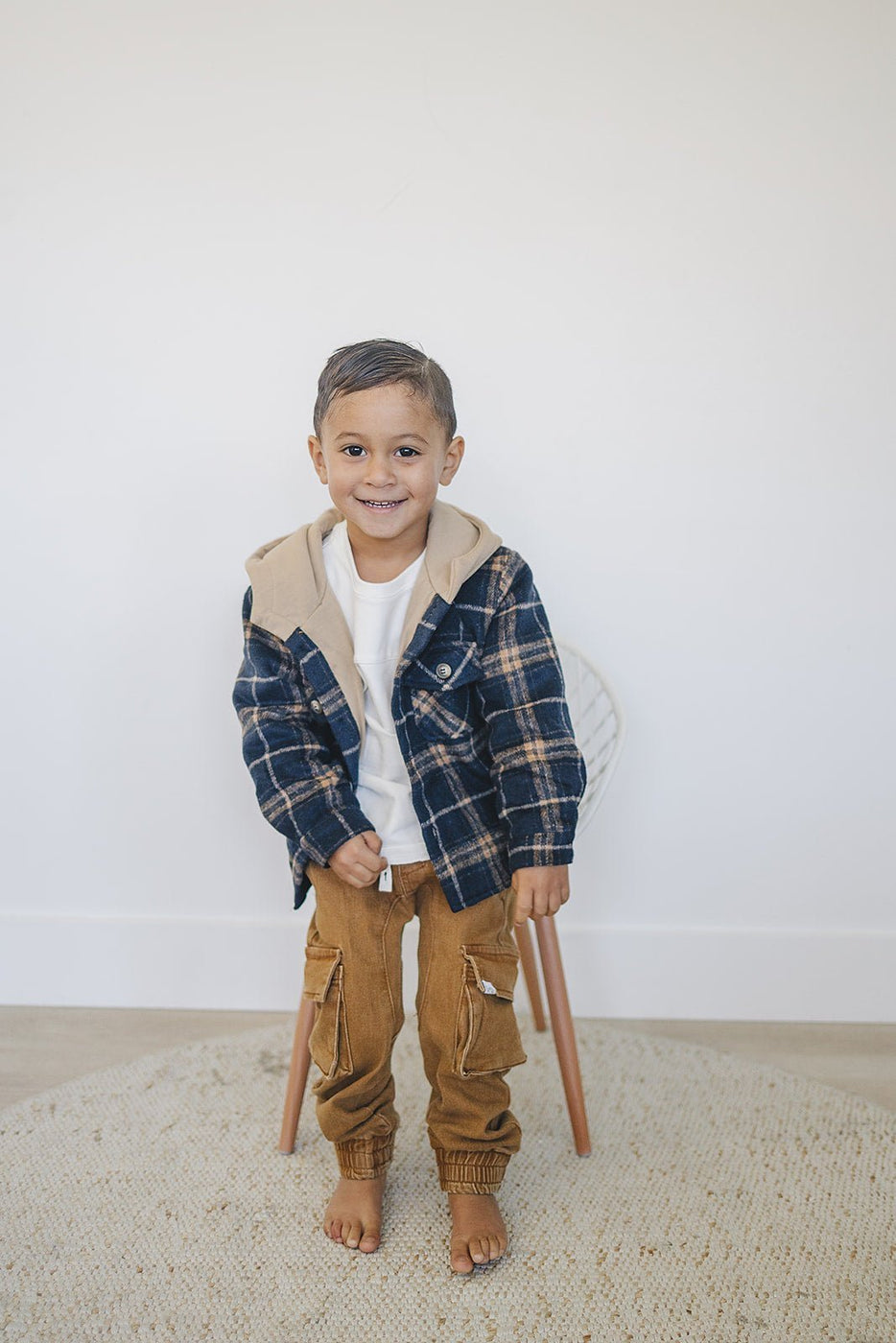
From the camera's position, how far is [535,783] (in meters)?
1.16

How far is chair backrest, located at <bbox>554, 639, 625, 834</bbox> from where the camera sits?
55.0 inches

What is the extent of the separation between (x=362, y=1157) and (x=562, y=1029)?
274 mm

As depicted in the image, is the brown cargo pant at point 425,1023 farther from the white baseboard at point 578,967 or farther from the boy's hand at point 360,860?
the white baseboard at point 578,967

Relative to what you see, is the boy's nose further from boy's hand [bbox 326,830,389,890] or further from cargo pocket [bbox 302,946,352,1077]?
cargo pocket [bbox 302,946,352,1077]

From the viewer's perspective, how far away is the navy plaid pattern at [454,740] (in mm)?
1154

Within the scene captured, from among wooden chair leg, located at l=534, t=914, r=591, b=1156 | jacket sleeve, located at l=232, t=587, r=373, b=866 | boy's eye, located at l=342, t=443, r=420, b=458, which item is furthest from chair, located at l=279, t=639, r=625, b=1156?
boy's eye, located at l=342, t=443, r=420, b=458

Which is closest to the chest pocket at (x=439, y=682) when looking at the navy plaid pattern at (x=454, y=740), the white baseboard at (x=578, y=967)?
the navy plaid pattern at (x=454, y=740)

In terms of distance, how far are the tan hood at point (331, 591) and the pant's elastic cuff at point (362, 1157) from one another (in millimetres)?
450

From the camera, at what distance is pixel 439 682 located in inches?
46.5

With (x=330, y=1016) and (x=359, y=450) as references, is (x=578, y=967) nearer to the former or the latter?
(x=330, y=1016)

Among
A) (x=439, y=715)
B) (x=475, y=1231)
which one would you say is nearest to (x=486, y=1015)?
(x=475, y=1231)

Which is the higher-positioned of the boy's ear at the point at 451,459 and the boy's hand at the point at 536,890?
the boy's ear at the point at 451,459

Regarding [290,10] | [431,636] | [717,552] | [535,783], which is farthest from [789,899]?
[290,10]

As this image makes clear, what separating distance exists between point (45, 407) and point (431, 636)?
2.58 ft
